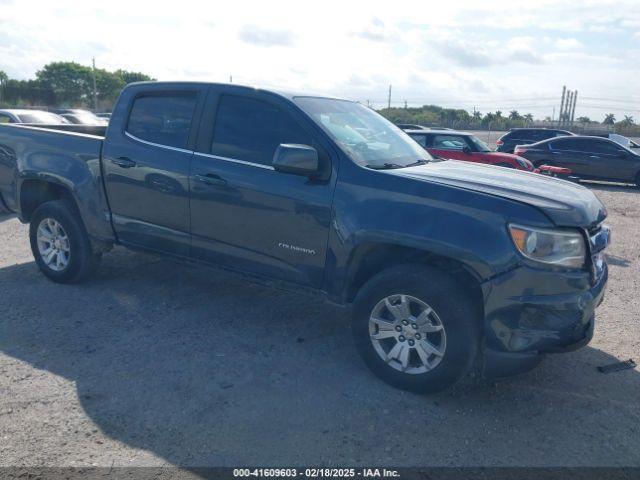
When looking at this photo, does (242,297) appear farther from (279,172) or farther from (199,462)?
(199,462)

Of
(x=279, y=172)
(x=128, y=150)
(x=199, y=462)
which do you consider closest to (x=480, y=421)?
(x=199, y=462)

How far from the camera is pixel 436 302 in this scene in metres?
3.71

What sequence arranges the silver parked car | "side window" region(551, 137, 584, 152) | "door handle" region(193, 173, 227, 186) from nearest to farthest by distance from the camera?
"door handle" region(193, 173, 227, 186) < the silver parked car < "side window" region(551, 137, 584, 152)

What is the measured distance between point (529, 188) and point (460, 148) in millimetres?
9523

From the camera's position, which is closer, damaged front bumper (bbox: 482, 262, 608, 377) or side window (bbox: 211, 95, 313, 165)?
damaged front bumper (bbox: 482, 262, 608, 377)

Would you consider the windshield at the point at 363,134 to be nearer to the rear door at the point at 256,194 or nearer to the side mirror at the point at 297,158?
the rear door at the point at 256,194

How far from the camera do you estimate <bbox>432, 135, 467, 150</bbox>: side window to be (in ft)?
43.8

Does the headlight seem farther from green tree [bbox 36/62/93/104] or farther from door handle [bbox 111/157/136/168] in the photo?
green tree [bbox 36/62/93/104]

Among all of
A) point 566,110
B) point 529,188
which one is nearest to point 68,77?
point 566,110

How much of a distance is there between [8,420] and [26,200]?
10.3 feet

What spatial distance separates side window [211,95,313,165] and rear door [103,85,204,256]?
0.89 ft

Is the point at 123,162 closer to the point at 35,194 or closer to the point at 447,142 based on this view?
the point at 35,194

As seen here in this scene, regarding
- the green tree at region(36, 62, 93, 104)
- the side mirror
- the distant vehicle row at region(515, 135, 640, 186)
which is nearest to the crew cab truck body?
the side mirror

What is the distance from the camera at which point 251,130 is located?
4.61 meters
